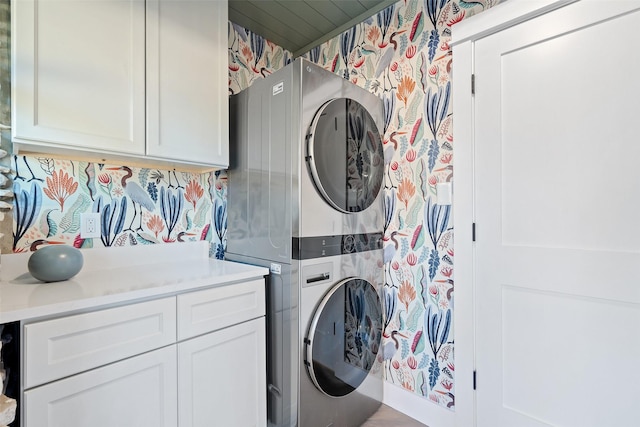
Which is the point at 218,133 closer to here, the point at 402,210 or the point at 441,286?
the point at 402,210

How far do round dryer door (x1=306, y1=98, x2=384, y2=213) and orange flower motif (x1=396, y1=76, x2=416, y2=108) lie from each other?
9.3 inches

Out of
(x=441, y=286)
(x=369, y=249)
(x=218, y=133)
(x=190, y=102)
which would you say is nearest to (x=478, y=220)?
(x=441, y=286)

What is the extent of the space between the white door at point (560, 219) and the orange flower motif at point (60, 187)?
6.49ft

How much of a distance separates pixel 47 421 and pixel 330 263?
1128 mm

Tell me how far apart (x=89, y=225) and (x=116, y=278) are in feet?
1.23

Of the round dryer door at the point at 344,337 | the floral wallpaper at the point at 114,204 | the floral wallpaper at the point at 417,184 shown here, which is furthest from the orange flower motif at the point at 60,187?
the floral wallpaper at the point at 417,184

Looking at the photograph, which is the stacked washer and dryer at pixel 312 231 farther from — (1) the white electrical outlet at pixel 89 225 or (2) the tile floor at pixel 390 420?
(1) the white electrical outlet at pixel 89 225

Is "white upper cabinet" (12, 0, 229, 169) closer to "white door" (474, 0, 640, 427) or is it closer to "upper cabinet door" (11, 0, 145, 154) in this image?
"upper cabinet door" (11, 0, 145, 154)

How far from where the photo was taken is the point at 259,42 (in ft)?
7.38

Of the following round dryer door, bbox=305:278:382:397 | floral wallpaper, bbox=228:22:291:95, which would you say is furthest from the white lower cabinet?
floral wallpaper, bbox=228:22:291:95

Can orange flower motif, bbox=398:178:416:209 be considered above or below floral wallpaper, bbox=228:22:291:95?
below

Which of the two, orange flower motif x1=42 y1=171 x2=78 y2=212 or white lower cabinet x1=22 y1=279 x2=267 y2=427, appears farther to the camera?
orange flower motif x1=42 y1=171 x2=78 y2=212

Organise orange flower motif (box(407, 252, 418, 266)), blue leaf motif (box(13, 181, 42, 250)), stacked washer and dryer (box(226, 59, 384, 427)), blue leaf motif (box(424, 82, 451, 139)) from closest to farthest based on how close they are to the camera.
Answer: blue leaf motif (box(13, 181, 42, 250)), stacked washer and dryer (box(226, 59, 384, 427)), blue leaf motif (box(424, 82, 451, 139)), orange flower motif (box(407, 252, 418, 266))

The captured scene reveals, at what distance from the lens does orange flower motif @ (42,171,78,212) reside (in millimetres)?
1374
